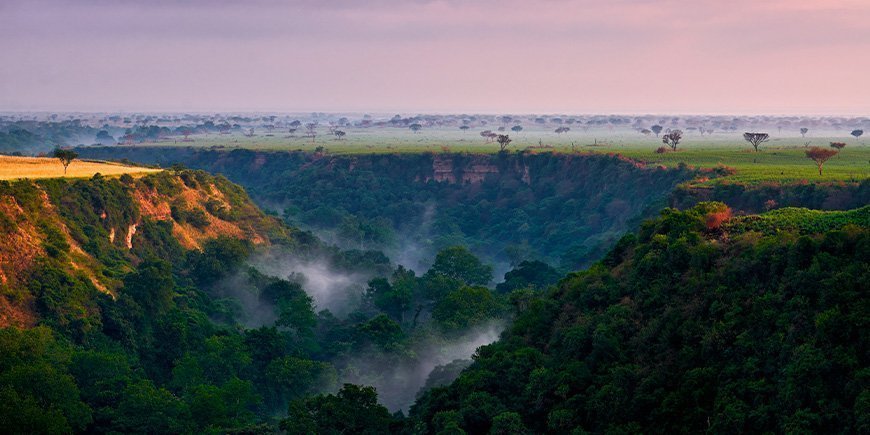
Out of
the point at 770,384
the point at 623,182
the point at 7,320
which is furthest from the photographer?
the point at 623,182

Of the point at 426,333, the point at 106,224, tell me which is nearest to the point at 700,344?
the point at 426,333

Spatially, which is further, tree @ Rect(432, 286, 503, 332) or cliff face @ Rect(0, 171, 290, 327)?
tree @ Rect(432, 286, 503, 332)

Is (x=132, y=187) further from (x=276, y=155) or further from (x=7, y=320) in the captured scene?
(x=276, y=155)

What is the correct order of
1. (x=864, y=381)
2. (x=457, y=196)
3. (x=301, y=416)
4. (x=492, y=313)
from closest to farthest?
1. (x=864, y=381)
2. (x=301, y=416)
3. (x=492, y=313)
4. (x=457, y=196)

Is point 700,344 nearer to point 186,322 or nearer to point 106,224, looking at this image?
point 186,322

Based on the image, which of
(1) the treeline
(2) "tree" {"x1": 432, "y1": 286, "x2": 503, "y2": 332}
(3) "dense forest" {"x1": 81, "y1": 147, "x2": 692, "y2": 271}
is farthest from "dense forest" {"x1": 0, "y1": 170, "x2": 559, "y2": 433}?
(3) "dense forest" {"x1": 81, "y1": 147, "x2": 692, "y2": 271}

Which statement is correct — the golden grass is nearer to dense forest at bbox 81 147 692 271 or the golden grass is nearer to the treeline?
dense forest at bbox 81 147 692 271

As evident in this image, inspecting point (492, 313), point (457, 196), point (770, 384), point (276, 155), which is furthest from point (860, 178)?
point (276, 155)
